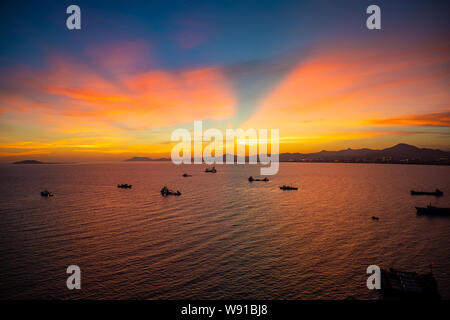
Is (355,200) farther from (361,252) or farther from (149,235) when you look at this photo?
(149,235)

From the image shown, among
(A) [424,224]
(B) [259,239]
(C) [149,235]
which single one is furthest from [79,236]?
(A) [424,224]

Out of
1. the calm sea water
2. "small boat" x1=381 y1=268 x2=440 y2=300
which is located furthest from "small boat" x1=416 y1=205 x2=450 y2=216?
"small boat" x1=381 y1=268 x2=440 y2=300

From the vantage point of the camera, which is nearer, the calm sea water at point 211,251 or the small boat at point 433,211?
the calm sea water at point 211,251

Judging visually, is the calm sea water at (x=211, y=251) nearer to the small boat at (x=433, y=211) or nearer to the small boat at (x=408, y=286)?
the small boat at (x=408, y=286)

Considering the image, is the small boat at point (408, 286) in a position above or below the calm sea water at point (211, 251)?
above

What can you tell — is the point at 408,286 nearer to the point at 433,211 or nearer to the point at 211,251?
the point at 211,251

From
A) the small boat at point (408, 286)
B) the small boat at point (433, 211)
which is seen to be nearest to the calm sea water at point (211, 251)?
the small boat at point (408, 286)

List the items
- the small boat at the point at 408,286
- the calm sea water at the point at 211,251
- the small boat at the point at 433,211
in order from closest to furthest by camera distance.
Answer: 1. the small boat at the point at 408,286
2. the calm sea water at the point at 211,251
3. the small boat at the point at 433,211

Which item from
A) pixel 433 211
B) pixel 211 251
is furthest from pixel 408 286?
pixel 433 211

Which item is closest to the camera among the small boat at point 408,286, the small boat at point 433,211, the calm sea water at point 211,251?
the small boat at point 408,286
